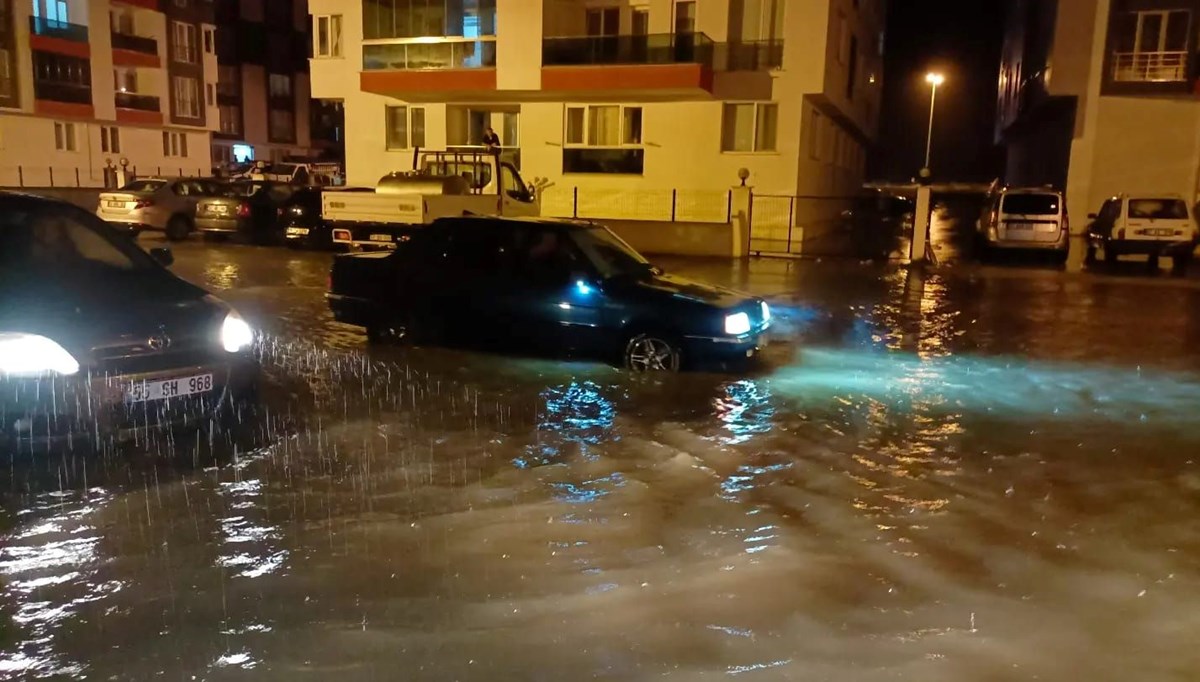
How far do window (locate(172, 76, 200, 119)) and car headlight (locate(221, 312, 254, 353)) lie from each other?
175ft

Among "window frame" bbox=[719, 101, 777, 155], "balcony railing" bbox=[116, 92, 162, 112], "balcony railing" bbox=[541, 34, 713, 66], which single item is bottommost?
"window frame" bbox=[719, 101, 777, 155]

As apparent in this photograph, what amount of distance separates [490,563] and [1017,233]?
2011 cm

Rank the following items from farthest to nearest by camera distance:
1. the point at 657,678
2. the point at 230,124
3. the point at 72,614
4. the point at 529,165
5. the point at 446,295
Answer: the point at 230,124, the point at 529,165, the point at 446,295, the point at 72,614, the point at 657,678

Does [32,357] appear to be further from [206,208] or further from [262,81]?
[262,81]

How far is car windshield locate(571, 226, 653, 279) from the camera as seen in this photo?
9719 mm

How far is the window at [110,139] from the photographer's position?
49.0 m

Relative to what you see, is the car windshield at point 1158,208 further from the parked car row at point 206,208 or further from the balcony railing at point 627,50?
the parked car row at point 206,208

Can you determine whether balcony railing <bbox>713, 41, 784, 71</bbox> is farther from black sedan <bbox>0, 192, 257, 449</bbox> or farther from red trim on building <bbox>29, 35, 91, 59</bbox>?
red trim on building <bbox>29, 35, 91, 59</bbox>

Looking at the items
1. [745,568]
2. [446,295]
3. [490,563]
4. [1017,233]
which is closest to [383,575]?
[490,563]

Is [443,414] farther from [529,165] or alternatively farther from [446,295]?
[529,165]

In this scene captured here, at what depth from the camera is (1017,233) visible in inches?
864

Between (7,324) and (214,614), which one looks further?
(7,324)

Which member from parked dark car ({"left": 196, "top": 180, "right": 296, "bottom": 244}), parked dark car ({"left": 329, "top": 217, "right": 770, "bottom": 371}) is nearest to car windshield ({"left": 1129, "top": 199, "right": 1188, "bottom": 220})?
parked dark car ({"left": 329, "top": 217, "right": 770, "bottom": 371})

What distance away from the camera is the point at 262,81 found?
2709 inches
